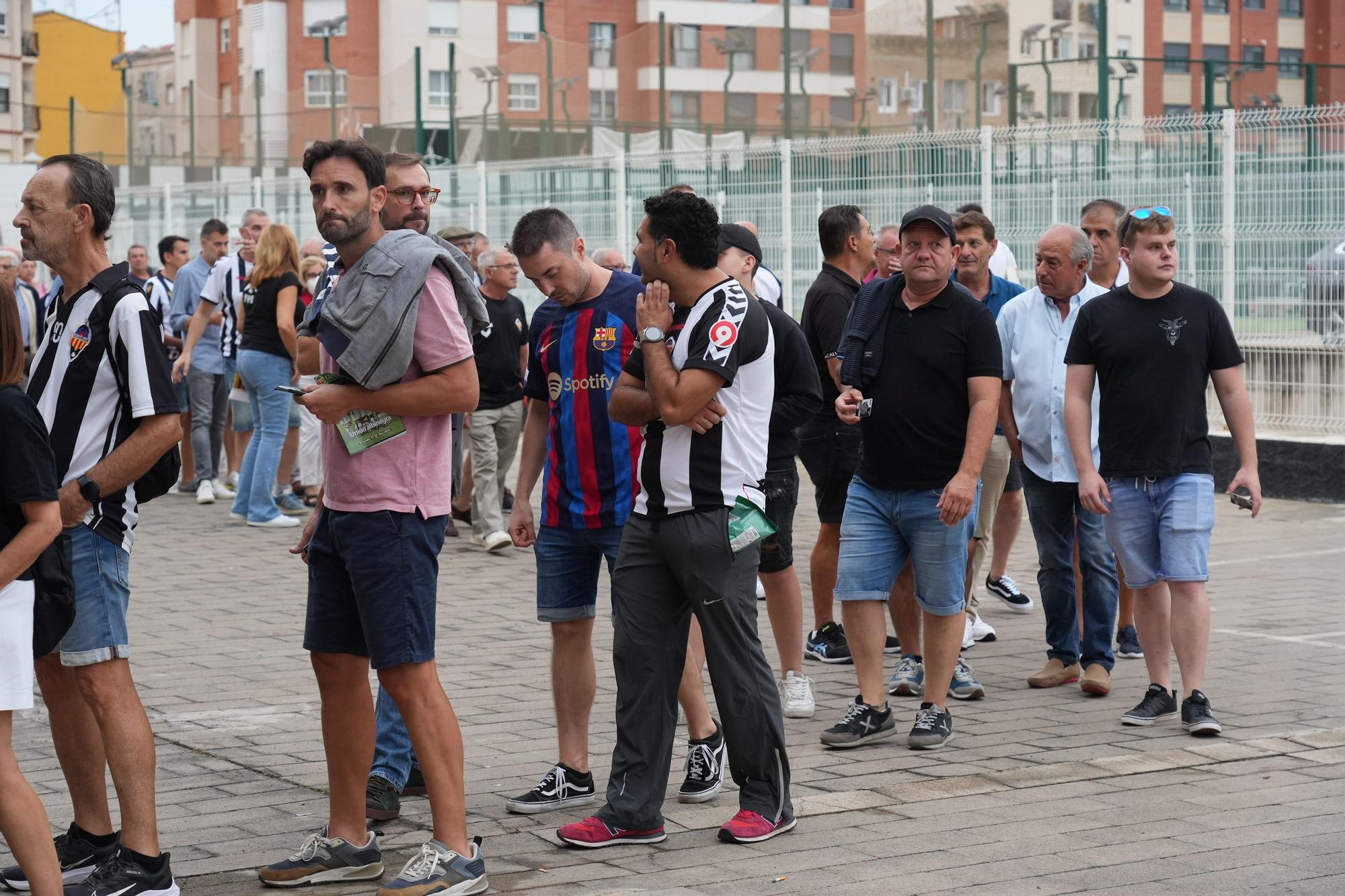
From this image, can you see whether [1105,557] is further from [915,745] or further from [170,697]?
[170,697]

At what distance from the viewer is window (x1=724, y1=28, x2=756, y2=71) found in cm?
2455

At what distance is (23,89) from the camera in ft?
272

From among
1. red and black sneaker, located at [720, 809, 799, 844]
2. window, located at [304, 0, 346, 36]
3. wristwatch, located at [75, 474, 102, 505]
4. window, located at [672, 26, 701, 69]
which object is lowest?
red and black sneaker, located at [720, 809, 799, 844]

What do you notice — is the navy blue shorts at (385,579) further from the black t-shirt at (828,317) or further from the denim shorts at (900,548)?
the black t-shirt at (828,317)

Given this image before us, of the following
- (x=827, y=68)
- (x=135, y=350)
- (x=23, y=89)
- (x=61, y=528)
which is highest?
(x=23, y=89)

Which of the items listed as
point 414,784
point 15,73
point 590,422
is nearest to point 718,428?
point 590,422

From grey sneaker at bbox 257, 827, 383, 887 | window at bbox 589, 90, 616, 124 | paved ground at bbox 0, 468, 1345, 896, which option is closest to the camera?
grey sneaker at bbox 257, 827, 383, 887

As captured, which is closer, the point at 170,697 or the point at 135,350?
the point at 135,350

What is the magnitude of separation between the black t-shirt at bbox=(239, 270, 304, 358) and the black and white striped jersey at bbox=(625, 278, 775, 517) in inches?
311

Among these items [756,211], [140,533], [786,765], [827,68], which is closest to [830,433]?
[786,765]

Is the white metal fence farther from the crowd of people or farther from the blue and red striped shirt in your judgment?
the blue and red striped shirt

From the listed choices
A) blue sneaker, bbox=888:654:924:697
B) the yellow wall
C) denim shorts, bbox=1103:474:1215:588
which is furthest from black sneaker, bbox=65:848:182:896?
the yellow wall

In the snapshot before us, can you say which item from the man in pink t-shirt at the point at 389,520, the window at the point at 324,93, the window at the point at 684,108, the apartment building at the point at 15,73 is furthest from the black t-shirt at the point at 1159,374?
the apartment building at the point at 15,73

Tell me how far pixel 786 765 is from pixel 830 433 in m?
2.94
